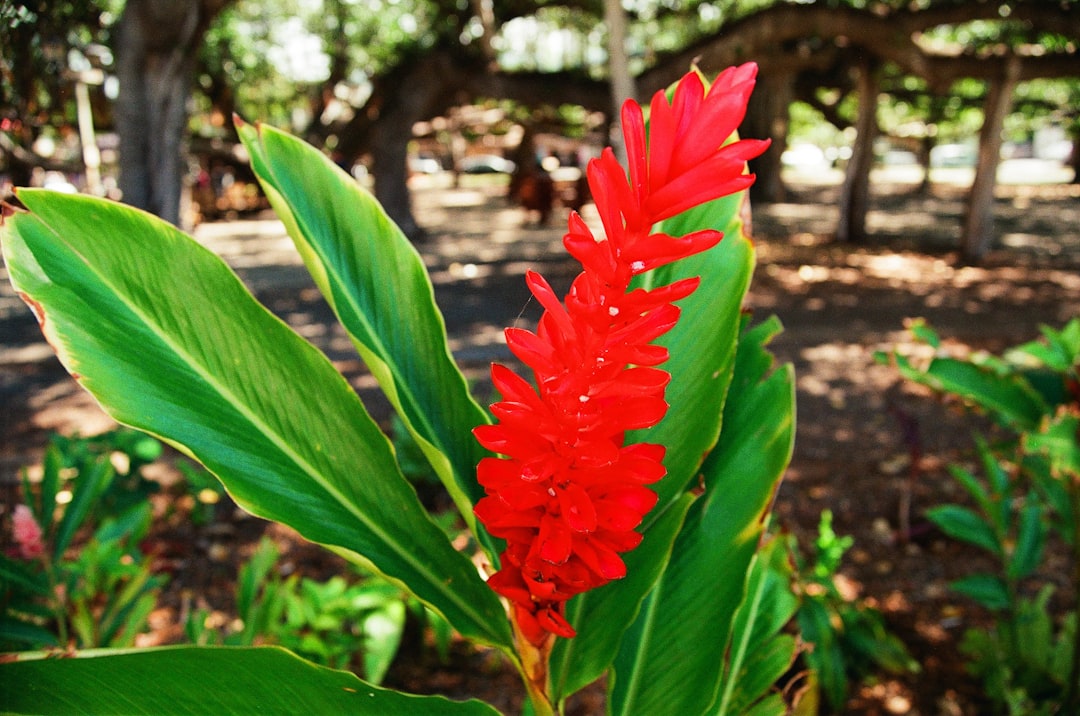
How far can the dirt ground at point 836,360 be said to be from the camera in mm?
3023

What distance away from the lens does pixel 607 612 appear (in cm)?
82

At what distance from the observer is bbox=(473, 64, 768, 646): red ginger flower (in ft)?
1.63

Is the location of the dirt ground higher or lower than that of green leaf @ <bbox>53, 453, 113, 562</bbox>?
lower

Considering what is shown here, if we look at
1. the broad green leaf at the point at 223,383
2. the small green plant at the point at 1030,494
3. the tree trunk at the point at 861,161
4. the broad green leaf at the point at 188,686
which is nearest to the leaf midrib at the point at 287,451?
the broad green leaf at the point at 223,383

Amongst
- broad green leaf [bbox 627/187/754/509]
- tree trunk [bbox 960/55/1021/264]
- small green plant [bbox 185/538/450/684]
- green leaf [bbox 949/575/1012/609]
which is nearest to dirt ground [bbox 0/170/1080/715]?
broad green leaf [bbox 627/187/754/509]

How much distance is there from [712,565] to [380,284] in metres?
0.50

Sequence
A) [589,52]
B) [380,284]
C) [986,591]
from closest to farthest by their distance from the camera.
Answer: [380,284] → [986,591] → [589,52]

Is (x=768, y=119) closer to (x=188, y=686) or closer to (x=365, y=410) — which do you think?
(x=365, y=410)

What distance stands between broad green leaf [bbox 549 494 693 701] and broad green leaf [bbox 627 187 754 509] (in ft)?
0.20

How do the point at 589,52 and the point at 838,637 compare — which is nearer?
the point at 838,637

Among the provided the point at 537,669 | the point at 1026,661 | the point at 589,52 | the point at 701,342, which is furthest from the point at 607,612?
the point at 589,52

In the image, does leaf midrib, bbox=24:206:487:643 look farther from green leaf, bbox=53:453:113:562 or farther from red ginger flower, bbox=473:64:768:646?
green leaf, bbox=53:453:113:562

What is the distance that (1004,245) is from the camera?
488 inches

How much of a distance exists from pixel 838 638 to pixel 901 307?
6.43 metres
